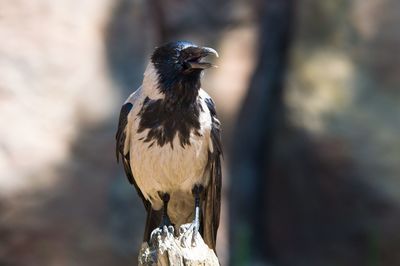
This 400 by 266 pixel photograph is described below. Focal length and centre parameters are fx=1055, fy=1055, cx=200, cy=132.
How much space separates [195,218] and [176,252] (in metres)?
0.66

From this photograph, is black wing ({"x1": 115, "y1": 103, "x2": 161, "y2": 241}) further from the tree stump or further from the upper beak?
the tree stump

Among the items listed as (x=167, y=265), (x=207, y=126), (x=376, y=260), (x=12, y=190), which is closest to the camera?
(x=167, y=265)

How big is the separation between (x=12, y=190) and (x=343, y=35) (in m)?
3.57

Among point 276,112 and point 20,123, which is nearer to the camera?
point 20,123

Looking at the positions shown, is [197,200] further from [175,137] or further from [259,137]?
[259,137]

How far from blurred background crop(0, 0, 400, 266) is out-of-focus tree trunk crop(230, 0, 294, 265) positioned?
0.02 m

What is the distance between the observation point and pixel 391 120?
10039 millimetres

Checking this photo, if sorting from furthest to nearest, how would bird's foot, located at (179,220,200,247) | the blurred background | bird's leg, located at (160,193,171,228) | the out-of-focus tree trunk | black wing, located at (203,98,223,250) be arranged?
the out-of-focus tree trunk < the blurred background < bird's leg, located at (160,193,171,228) < black wing, located at (203,98,223,250) < bird's foot, located at (179,220,200,247)

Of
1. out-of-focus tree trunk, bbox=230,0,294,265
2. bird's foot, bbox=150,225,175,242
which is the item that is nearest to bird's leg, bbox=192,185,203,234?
bird's foot, bbox=150,225,175,242

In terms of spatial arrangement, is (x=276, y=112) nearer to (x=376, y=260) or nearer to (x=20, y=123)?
(x=376, y=260)

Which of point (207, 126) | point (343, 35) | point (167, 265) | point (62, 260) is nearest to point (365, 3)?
point (343, 35)

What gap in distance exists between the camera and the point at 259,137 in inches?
423

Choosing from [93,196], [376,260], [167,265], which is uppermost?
[167,265]

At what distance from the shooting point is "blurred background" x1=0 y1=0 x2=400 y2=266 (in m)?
9.13
